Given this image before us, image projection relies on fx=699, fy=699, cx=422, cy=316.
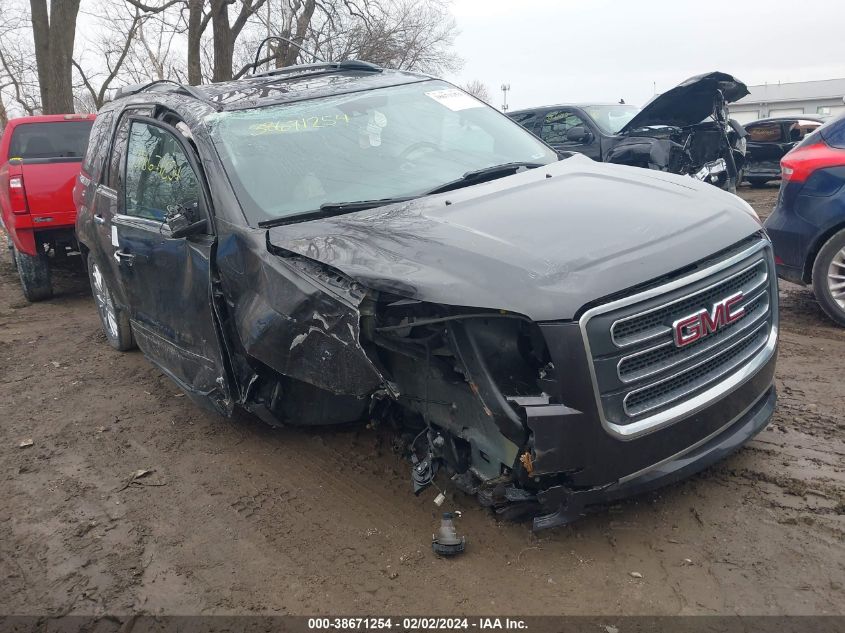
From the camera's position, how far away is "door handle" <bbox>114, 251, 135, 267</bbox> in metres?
4.48

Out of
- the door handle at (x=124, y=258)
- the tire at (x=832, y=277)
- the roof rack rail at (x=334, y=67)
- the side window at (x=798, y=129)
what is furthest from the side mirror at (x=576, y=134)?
the door handle at (x=124, y=258)

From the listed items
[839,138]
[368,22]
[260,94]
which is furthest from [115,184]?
[368,22]

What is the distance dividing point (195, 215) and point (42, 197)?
497 cm

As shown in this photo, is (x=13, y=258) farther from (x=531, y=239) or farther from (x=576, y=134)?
(x=531, y=239)

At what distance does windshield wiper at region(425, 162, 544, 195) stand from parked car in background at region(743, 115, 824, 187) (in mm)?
11839

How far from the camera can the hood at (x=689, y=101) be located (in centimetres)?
888

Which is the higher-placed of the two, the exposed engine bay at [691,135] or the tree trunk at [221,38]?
the tree trunk at [221,38]

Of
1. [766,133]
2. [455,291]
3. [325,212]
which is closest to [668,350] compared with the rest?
[455,291]

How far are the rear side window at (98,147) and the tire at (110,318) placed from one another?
782mm

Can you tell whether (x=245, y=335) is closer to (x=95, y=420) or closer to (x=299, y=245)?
(x=299, y=245)

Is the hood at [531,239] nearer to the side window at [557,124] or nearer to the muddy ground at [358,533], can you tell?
the muddy ground at [358,533]

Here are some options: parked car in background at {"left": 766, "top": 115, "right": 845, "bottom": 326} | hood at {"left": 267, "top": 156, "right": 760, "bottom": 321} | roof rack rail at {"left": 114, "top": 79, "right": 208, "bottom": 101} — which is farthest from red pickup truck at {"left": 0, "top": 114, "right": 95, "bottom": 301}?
parked car in background at {"left": 766, "top": 115, "right": 845, "bottom": 326}

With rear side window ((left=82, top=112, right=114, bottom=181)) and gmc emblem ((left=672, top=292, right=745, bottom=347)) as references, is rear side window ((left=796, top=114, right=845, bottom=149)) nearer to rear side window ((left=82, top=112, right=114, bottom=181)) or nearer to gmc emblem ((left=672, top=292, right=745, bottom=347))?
gmc emblem ((left=672, top=292, right=745, bottom=347))

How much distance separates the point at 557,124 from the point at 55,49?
11.8 metres
